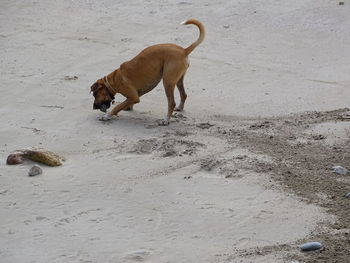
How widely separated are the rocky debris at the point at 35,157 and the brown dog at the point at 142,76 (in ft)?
5.13

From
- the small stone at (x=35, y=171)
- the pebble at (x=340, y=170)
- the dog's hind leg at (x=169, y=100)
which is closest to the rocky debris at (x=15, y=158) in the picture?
the small stone at (x=35, y=171)

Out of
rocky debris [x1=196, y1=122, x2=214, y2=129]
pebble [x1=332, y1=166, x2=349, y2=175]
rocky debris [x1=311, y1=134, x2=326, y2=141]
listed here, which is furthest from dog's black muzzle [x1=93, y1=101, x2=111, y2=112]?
pebble [x1=332, y1=166, x2=349, y2=175]

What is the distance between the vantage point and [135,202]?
6602 millimetres

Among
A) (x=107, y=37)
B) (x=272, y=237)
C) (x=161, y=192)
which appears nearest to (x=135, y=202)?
(x=161, y=192)

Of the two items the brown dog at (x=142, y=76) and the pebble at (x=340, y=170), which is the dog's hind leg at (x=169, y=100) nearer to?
the brown dog at (x=142, y=76)

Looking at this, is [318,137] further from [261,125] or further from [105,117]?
[105,117]

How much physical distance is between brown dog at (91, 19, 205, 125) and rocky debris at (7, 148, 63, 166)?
156cm

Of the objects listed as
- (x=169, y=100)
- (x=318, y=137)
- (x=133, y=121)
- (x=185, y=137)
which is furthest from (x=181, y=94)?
(x=318, y=137)

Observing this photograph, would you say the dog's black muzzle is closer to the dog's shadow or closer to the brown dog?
the brown dog

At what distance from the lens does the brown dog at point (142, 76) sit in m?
8.86

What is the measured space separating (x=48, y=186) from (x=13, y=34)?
5975mm

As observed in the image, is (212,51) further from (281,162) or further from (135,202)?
(135,202)

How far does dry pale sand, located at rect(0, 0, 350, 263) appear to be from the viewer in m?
5.95

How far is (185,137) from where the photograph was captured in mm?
8297
